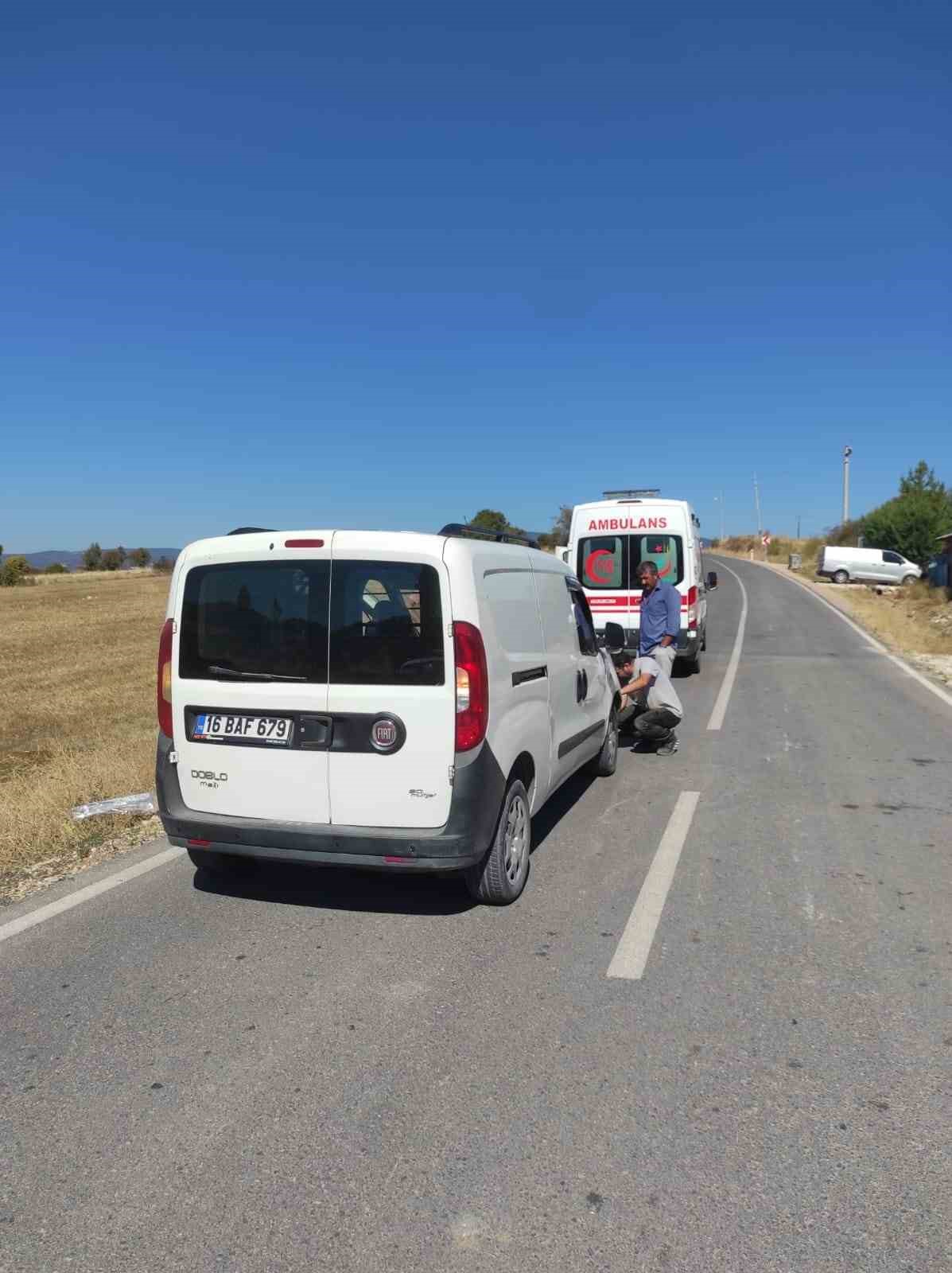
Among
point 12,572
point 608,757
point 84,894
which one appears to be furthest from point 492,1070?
point 12,572

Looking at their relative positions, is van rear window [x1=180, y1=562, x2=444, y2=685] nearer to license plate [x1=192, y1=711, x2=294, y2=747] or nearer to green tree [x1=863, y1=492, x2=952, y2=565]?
license plate [x1=192, y1=711, x2=294, y2=747]

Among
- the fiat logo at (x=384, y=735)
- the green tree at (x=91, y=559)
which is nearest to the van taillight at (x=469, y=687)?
the fiat logo at (x=384, y=735)

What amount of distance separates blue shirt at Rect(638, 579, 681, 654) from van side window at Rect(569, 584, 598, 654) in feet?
6.00

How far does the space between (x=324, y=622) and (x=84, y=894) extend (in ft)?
6.81

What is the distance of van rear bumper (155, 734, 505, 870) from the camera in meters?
4.35

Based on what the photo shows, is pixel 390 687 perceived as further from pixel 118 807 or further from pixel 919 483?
pixel 919 483

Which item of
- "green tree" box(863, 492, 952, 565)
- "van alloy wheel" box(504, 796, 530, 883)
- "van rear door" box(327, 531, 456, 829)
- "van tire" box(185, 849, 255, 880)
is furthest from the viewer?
"green tree" box(863, 492, 952, 565)

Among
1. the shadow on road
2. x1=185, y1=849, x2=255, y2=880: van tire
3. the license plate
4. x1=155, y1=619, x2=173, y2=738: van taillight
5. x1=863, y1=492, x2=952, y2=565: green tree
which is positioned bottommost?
the shadow on road

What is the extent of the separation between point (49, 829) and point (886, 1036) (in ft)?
16.7

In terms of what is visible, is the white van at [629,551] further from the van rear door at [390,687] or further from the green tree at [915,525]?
the green tree at [915,525]

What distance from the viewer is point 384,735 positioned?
4344 mm

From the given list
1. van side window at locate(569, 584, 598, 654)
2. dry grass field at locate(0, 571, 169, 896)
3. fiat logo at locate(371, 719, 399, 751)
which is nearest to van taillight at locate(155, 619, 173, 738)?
fiat logo at locate(371, 719, 399, 751)

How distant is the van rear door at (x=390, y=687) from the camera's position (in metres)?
4.33

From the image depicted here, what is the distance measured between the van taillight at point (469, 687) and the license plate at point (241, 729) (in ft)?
2.70
